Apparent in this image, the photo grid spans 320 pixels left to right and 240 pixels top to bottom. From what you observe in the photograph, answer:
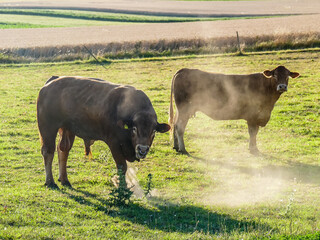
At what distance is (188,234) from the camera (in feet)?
27.9

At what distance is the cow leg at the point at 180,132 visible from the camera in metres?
14.7

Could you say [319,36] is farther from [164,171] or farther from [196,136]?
[164,171]

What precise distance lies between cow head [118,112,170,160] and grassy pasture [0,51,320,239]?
3.57 ft

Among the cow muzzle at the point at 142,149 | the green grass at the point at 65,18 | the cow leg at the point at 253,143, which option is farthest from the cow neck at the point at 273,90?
the green grass at the point at 65,18

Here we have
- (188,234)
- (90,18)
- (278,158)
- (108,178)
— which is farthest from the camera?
(90,18)

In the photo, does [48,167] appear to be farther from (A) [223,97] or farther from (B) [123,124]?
(A) [223,97]

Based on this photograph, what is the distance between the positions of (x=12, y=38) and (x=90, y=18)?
2626cm

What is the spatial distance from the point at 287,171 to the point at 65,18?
62001 millimetres

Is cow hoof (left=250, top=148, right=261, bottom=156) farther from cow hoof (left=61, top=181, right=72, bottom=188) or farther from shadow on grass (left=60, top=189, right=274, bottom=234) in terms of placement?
cow hoof (left=61, top=181, right=72, bottom=188)

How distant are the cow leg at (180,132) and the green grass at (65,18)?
156 feet

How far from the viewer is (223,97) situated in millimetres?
14852

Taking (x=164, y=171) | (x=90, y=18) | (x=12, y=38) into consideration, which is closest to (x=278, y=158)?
(x=164, y=171)

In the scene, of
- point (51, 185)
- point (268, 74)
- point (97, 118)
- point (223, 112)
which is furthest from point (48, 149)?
point (268, 74)

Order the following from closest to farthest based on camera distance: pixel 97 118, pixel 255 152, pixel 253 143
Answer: pixel 97 118
pixel 255 152
pixel 253 143
